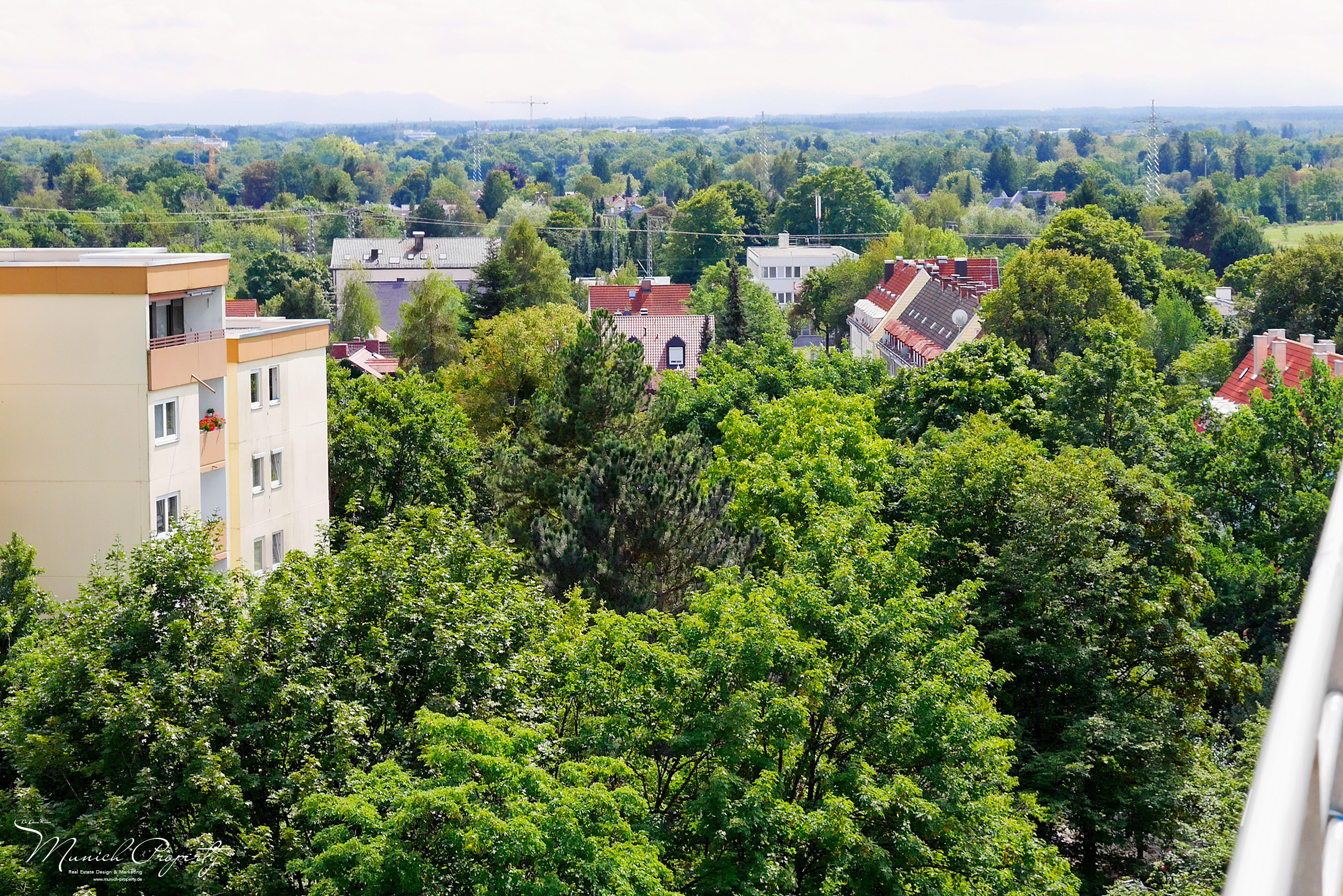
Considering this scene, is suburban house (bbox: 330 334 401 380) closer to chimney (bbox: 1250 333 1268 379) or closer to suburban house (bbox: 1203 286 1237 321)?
chimney (bbox: 1250 333 1268 379)

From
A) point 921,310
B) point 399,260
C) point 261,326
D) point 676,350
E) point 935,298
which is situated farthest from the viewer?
point 399,260

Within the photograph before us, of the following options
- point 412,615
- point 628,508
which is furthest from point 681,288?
point 412,615

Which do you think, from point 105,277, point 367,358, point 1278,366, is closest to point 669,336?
point 367,358

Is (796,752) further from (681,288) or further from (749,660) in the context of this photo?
(681,288)

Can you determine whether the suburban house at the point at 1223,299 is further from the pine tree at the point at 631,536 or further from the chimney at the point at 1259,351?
the pine tree at the point at 631,536

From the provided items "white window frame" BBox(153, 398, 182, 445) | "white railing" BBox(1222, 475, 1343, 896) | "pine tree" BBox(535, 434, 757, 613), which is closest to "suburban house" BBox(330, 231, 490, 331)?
"white window frame" BBox(153, 398, 182, 445)

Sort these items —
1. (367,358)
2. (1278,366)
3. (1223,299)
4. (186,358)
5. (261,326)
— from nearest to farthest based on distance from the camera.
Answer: (186,358)
(261,326)
(1278,366)
(367,358)
(1223,299)

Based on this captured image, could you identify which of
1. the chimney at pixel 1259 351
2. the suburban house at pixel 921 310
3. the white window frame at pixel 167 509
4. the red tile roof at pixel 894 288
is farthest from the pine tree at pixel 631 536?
the red tile roof at pixel 894 288

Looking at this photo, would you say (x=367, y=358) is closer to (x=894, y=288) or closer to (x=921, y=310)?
(x=921, y=310)
